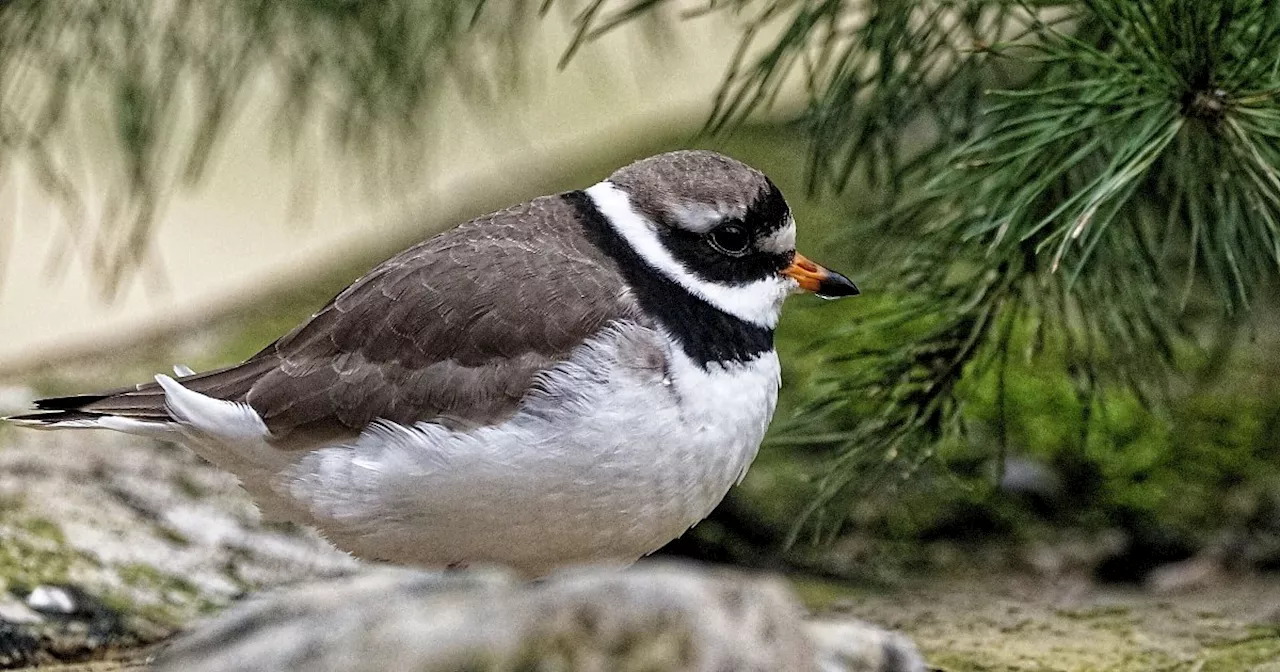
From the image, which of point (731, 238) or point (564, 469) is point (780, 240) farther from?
point (564, 469)

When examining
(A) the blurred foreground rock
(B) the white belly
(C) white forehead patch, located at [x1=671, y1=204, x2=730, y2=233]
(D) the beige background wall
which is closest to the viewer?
(B) the white belly

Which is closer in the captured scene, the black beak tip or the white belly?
the white belly

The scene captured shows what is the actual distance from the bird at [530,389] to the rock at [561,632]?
19cm

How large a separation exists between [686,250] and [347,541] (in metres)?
0.53

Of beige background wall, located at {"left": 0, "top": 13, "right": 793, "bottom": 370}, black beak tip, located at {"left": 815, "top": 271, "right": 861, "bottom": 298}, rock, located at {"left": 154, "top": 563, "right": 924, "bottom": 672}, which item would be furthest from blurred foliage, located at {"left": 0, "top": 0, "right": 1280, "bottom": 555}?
beige background wall, located at {"left": 0, "top": 13, "right": 793, "bottom": 370}

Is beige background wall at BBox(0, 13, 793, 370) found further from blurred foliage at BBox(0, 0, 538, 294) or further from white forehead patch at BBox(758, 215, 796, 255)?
white forehead patch at BBox(758, 215, 796, 255)

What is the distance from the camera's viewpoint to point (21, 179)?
19.6 feet

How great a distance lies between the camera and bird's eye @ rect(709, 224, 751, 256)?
203 cm

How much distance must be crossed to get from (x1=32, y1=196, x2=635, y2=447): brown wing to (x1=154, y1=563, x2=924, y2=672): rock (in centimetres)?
30

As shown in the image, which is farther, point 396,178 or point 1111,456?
point 396,178

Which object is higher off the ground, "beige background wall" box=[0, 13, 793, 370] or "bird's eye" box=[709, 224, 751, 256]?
"bird's eye" box=[709, 224, 751, 256]

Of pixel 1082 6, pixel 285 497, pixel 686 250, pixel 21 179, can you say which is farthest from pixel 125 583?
pixel 21 179

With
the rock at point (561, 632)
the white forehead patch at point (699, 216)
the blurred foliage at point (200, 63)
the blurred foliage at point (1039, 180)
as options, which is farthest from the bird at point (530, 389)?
the blurred foliage at point (200, 63)

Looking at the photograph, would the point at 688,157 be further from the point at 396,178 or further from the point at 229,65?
the point at 396,178
